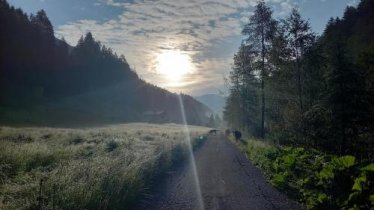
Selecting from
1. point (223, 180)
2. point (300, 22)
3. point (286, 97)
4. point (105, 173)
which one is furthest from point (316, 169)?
point (286, 97)

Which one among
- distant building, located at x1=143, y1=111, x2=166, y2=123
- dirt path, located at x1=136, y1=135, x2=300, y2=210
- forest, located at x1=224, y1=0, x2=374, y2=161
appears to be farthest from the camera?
distant building, located at x1=143, y1=111, x2=166, y2=123

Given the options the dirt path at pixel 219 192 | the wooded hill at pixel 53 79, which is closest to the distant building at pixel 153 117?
the wooded hill at pixel 53 79

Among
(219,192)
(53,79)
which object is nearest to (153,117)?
(53,79)

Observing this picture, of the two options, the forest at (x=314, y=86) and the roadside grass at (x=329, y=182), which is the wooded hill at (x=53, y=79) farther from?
the roadside grass at (x=329, y=182)

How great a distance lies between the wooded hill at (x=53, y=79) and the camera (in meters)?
67.7

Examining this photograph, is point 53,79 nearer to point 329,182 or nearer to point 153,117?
point 153,117

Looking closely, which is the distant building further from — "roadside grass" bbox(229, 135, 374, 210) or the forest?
"roadside grass" bbox(229, 135, 374, 210)

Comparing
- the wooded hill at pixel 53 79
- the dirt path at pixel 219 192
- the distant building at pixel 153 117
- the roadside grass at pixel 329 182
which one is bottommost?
the dirt path at pixel 219 192

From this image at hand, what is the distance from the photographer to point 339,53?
65.0ft

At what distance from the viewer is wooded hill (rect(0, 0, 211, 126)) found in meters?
67.7

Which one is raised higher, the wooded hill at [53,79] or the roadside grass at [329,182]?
the wooded hill at [53,79]

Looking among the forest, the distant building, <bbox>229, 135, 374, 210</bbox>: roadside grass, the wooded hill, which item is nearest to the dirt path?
<bbox>229, 135, 374, 210</bbox>: roadside grass

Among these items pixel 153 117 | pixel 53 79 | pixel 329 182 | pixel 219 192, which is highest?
pixel 53 79

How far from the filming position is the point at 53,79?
86.8 meters
